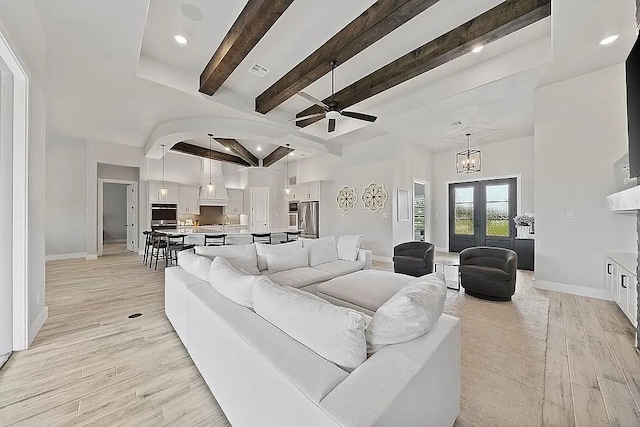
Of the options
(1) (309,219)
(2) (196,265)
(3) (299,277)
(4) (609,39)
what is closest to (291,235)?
(1) (309,219)

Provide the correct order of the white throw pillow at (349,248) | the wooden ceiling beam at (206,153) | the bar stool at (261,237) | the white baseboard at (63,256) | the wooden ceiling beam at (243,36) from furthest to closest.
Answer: the wooden ceiling beam at (206,153) → the white baseboard at (63,256) → the bar stool at (261,237) → the white throw pillow at (349,248) → the wooden ceiling beam at (243,36)

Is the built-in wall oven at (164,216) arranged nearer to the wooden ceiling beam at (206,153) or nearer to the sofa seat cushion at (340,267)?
the wooden ceiling beam at (206,153)

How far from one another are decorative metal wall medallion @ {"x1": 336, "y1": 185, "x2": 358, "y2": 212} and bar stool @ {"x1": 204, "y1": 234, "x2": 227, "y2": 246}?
3.57m

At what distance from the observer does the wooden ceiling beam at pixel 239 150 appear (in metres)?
8.34

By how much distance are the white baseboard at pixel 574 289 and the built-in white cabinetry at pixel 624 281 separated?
0.15m

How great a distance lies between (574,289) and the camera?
405 cm

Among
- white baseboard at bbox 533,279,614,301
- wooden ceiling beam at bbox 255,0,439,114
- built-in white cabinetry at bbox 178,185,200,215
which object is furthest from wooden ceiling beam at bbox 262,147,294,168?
white baseboard at bbox 533,279,614,301

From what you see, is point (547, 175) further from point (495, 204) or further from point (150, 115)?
point (150, 115)

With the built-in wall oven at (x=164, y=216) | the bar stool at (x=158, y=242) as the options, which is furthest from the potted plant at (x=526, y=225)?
the built-in wall oven at (x=164, y=216)

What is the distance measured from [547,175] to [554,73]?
1508 mm

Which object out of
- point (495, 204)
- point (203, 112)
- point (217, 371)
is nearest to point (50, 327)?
point (217, 371)

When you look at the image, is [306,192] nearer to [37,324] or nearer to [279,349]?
[37,324]

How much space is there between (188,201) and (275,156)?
3.30 m

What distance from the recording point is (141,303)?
362 centimetres
